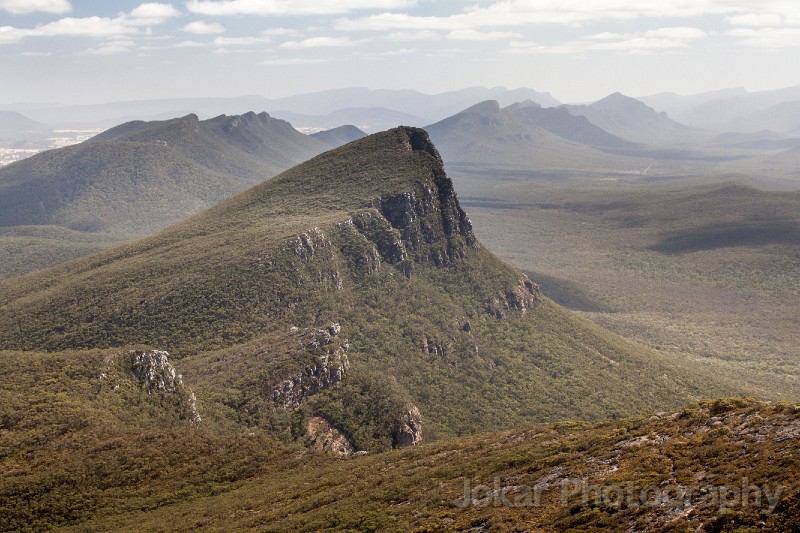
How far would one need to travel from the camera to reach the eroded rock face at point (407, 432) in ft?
301

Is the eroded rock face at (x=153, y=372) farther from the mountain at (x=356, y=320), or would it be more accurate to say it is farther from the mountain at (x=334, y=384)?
the mountain at (x=356, y=320)

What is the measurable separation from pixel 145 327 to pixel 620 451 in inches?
3939

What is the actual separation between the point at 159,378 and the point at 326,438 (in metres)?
28.2

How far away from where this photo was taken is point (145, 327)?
116688 millimetres

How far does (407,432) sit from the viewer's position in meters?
92.8

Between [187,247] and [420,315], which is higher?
[187,247]

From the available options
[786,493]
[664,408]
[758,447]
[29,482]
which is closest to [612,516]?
[786,493]

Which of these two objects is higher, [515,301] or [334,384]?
[515,301]

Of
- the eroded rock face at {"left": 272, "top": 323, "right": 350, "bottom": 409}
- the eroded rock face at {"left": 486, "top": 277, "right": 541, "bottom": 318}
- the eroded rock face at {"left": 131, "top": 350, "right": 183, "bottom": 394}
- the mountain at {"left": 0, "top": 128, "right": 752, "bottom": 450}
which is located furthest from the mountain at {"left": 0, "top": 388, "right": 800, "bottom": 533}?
the eroded rock face at {"left": 486, "top": 277, "right": 541, "bottom": 318}

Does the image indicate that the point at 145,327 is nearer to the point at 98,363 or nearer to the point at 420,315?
the point at 98,363

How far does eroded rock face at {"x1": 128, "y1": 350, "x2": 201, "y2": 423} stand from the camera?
3413 inches

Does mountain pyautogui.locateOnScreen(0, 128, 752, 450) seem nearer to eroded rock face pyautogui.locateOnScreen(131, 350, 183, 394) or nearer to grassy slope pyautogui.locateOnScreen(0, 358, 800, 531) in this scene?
eroded rock face pyautogui.locateOnScreen(131, 350, 183, 394)

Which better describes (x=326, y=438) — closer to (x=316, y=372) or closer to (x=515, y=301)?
(x=316, y=372)

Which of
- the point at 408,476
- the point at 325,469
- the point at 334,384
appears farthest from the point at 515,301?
the point at 408,476
